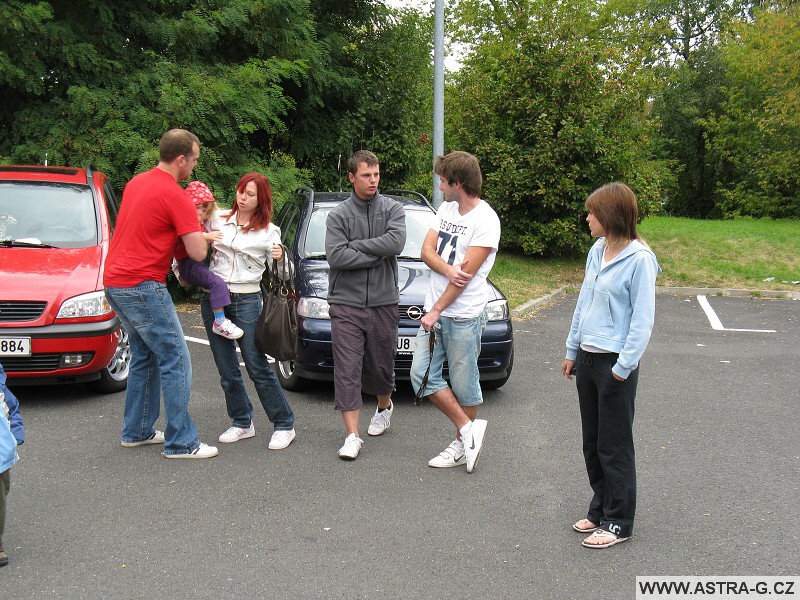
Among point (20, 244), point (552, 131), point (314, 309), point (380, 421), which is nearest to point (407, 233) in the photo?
point (314, 309)

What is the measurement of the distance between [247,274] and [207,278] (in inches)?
11.0

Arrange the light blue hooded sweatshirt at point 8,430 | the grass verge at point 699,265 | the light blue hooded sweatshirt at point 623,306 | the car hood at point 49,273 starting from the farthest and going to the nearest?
the grass verge at point 699,265
the car hood at point 49,273
the light blue hooded sweatshirt at point 623,306
the light blue hooded sweatshirt at point 8,430

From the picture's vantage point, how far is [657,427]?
239 inches

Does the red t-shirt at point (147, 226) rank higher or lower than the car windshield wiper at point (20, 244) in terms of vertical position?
higher

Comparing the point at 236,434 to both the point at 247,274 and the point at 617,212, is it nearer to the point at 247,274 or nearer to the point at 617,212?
the point at 247,274

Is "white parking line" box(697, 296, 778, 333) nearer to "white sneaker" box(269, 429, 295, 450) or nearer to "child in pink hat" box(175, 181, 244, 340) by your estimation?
"white sneaker" box(269, 429, 295, 450)

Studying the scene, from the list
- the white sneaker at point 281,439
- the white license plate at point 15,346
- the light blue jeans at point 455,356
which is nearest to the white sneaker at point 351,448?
the white sneaker at point 281,439

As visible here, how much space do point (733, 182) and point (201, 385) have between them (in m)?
37.6

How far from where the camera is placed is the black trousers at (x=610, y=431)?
12.8ft

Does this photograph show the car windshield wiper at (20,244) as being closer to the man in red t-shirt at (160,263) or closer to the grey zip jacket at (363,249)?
the man in red t-shirt at (160,263)

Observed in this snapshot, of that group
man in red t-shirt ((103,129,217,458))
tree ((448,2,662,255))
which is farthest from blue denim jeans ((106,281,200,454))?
tree ((448,2,662,255))

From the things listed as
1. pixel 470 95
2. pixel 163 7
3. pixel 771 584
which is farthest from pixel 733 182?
pixel 771 584

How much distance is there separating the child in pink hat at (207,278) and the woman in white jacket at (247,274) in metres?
0.09

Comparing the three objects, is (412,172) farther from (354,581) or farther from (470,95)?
(354,581)
